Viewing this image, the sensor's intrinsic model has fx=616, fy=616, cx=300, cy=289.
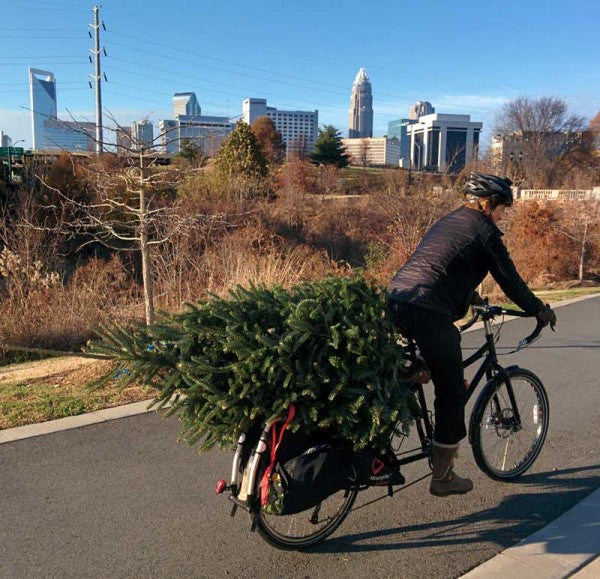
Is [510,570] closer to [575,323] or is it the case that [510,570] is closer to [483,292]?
[575,323]

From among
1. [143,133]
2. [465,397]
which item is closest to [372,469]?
[465,397]

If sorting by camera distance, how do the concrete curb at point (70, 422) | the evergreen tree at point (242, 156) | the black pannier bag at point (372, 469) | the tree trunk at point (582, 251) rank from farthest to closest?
the evergreen tree at point (242, 156), the tree trunk at point (582, 251), the concrete curb at point (70, 422), the black pannier bag at point (372, 469)

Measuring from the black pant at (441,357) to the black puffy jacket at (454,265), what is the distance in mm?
65

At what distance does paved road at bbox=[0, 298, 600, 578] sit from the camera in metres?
3.16

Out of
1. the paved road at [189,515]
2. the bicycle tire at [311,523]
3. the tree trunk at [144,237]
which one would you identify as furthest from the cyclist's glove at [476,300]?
the tree trunk at [144,237]

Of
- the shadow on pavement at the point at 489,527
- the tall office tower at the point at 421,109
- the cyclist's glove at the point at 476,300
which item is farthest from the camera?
the tall office tower at the point at 421,109

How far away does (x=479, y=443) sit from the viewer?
13.0 ft

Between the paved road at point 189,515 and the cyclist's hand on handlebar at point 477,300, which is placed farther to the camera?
the cyclist's hand on handlebar at point 477,300

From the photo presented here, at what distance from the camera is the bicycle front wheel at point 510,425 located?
3.98 meters

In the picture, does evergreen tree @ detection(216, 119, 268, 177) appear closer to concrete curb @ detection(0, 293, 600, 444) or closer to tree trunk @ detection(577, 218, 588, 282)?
tree trunk @ detection(577, 218, 588, 282)

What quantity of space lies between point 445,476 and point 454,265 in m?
1.25

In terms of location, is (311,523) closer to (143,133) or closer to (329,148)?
(143,133)

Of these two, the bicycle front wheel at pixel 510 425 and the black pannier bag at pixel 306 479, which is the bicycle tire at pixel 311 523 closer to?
the black pannier bag at pixel 306 479

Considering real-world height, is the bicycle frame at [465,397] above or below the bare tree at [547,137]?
below
